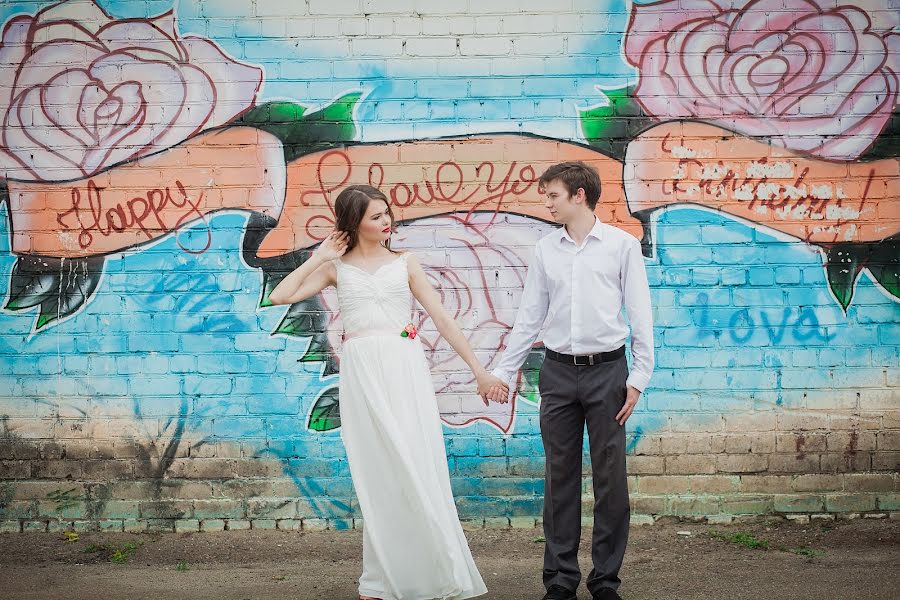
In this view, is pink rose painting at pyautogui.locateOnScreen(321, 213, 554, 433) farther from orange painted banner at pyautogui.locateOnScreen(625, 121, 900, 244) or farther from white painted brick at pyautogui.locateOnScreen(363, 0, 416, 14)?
white painted brick at pyautogui.locateOnScreen(363, 0, 416, 14)

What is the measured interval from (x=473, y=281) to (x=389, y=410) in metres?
1.65

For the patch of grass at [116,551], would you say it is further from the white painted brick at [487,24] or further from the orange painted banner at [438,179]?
the white painted brick at [487,24]

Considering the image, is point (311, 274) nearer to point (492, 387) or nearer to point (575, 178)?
point (492, 387)

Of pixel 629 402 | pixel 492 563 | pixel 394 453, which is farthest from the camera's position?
pixel 492 563

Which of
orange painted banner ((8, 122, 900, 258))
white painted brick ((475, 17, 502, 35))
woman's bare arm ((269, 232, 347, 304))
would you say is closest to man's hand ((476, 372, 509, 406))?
woman's bare arm ((269, 232, 347, 304))

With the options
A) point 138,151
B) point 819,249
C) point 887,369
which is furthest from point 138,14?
point 887,369

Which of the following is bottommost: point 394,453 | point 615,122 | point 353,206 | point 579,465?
point 579,465

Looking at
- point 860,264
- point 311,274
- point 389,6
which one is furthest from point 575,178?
point 860,264

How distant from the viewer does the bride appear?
4020mm

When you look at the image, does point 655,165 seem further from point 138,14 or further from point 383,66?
point 138,14

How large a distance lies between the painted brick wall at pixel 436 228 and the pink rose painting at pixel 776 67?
0.02 meters

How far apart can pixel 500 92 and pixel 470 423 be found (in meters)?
1.90

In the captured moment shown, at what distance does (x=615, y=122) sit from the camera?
18.2 ft

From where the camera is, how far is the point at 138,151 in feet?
18.5
